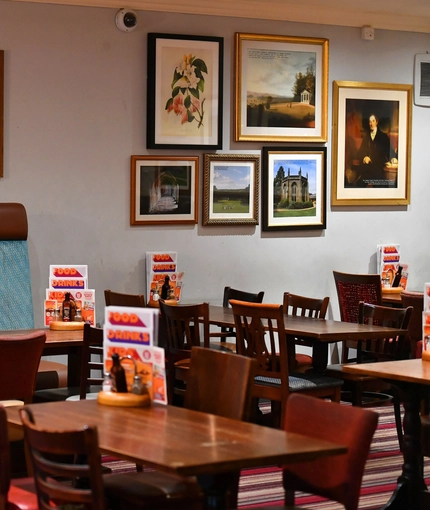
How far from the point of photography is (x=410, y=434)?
4355mm

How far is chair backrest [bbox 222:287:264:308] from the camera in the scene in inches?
259

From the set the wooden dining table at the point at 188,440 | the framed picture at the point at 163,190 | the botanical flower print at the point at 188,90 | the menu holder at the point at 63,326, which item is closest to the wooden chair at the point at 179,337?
the menu holder at the point at 63,326

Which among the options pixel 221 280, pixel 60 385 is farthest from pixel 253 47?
pixel 60 385

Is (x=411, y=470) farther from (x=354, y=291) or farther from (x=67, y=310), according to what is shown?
(x=354, y=291)

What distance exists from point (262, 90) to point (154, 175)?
1209 mm

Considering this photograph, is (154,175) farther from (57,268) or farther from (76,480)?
(76,480)

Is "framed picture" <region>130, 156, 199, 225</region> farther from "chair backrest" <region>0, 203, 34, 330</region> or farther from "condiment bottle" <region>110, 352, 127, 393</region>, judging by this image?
"condiment bottle" <region>110, 352, 127, 393</region>

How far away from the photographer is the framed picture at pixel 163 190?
731 cm

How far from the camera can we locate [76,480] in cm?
382

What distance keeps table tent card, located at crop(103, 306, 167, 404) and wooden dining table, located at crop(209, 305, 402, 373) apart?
212cm

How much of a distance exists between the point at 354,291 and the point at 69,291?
262 cm

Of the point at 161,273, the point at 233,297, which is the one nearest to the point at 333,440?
the point at 233,297

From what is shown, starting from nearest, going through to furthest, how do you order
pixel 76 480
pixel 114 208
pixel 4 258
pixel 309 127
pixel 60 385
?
pixel 76 480 < pixel 60 385 < pixel 4 258 < pixel 114 208 < pixel 309 127

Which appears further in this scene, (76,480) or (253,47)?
(253,47)
